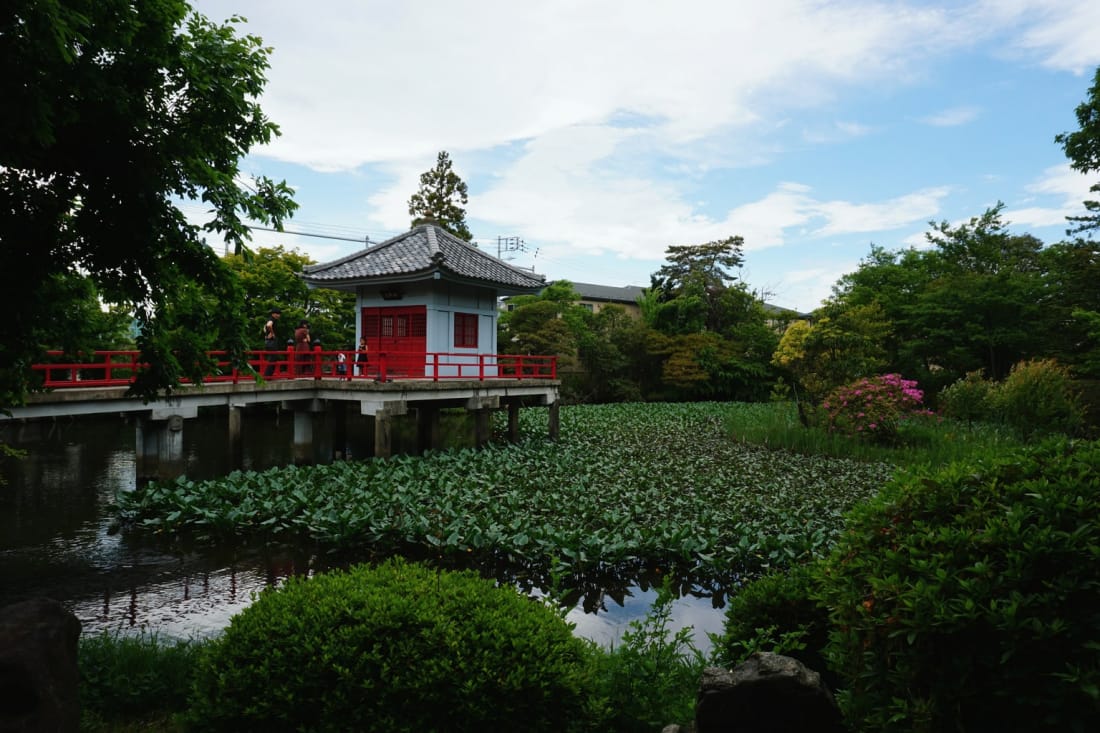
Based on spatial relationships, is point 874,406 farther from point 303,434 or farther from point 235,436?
point 235,436

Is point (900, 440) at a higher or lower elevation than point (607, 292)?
lower

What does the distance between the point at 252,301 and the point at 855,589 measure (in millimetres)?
26740

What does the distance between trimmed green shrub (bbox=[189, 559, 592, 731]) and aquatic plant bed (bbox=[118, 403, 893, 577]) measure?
137 inches

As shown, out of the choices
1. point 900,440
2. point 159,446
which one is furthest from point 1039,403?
point 159,446

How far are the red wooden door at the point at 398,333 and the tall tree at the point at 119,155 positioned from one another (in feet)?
40.9

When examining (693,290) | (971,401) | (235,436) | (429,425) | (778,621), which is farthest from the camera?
(693,290)

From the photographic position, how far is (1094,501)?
2.54 meters

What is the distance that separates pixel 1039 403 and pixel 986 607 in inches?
727

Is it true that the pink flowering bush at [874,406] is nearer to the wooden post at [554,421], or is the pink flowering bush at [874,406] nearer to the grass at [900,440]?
the grass at [900,440]

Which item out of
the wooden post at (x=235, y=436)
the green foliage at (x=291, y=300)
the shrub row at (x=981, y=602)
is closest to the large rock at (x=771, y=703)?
the shrub row at (x=981, y=602)

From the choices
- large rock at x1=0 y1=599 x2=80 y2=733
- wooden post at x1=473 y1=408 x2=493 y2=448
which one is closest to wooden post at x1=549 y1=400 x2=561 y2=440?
wooden post at x1=473 y1=408 x2=493 y2=448

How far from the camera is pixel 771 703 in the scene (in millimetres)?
3258

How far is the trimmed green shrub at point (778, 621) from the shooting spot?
13.6 ft

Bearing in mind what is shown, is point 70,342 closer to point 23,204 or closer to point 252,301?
point 23,204
